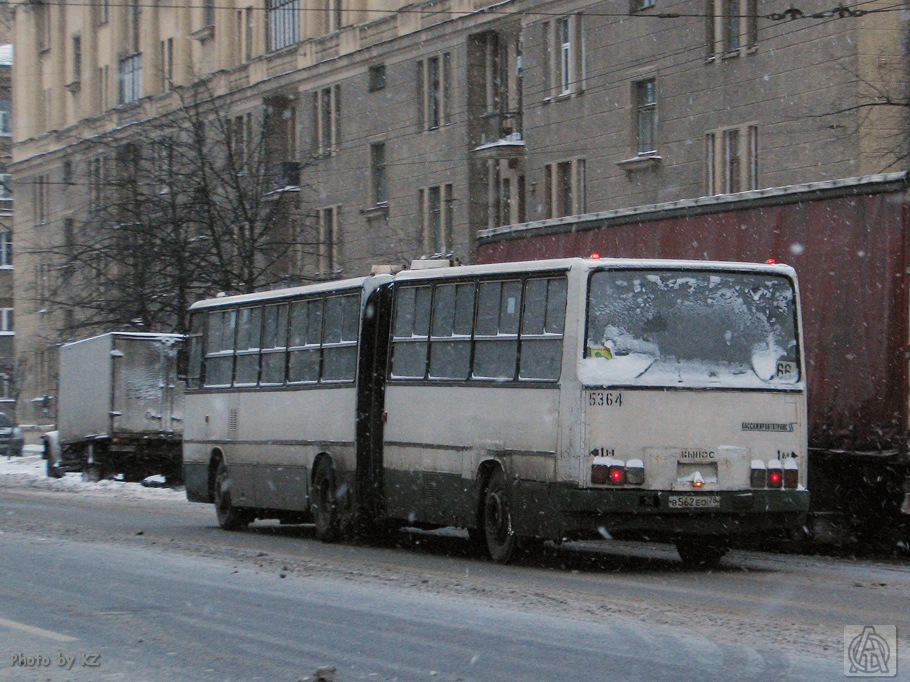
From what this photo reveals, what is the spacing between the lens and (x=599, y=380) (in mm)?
14781

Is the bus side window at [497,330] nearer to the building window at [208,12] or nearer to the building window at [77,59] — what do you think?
the building window at [208,12]

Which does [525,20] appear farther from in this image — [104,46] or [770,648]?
[770,648]

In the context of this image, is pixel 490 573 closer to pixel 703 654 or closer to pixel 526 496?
pixel 526 496

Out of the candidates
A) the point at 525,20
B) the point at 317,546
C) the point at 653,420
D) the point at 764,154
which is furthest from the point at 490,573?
the point at 525,20

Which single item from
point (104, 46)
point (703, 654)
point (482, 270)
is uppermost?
point (104, 46)

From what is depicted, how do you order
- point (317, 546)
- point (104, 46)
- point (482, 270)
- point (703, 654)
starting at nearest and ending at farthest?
1. point (703, 654)
2. point (482, 270)
3. point (317, 546)
4. point (104, 46)

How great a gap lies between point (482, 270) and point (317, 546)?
13.3 ft

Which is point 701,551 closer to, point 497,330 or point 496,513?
point 496,513

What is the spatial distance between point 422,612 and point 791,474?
4.43 metres

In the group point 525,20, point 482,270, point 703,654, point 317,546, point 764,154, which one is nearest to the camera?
point 703,654

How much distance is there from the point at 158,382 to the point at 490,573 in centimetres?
2167

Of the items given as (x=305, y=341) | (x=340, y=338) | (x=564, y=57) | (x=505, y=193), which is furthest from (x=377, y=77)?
(x=340, y=338)

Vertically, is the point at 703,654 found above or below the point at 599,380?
below

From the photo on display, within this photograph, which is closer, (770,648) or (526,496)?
(770,648)
